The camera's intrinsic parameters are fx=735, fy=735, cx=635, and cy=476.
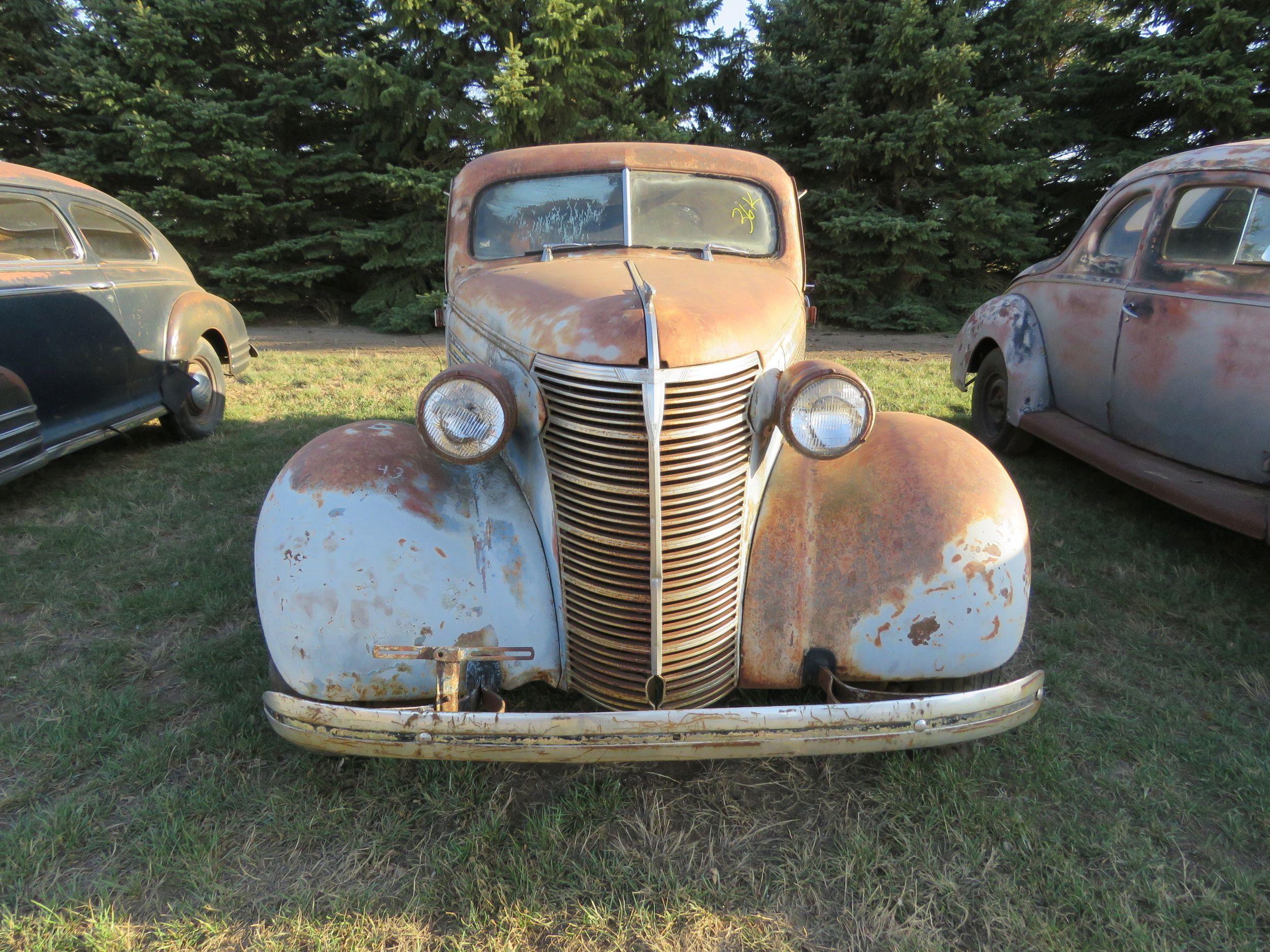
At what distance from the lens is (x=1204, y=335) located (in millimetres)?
3594

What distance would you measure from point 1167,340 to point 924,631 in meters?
2.80

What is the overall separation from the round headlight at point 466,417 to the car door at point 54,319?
3.54m

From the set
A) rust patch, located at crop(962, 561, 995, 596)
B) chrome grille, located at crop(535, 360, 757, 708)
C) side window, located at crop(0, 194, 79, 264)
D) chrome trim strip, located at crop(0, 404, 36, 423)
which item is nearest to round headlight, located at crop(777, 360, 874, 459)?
chrome grille, located at crop(535, 360, 757, 708)

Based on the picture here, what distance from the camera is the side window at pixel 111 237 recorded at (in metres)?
5.00

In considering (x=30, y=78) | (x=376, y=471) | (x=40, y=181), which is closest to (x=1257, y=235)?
(x=376, y=471)

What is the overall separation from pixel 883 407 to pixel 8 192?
6311mm

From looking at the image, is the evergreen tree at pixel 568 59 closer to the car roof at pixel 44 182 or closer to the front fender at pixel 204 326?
the front fender at pixel 204 326

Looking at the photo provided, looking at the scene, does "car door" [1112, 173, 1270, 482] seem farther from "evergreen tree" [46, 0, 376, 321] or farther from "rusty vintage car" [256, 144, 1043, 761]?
"evergreen tree" [46, 0, 376, 321]

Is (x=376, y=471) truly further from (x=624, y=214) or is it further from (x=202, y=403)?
(x=202, y=403)

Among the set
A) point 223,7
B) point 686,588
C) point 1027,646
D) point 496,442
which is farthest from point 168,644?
point 223,7

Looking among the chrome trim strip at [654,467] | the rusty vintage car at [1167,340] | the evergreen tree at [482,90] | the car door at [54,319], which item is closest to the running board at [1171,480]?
the rusty vintage car at [1167,340]

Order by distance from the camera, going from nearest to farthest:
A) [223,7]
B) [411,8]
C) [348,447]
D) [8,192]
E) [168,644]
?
[348,447] < [168,644] < [8,192] < [411,8] < [223,7]

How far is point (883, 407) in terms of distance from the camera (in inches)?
253

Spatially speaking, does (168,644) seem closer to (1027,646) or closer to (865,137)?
(1027,646)
